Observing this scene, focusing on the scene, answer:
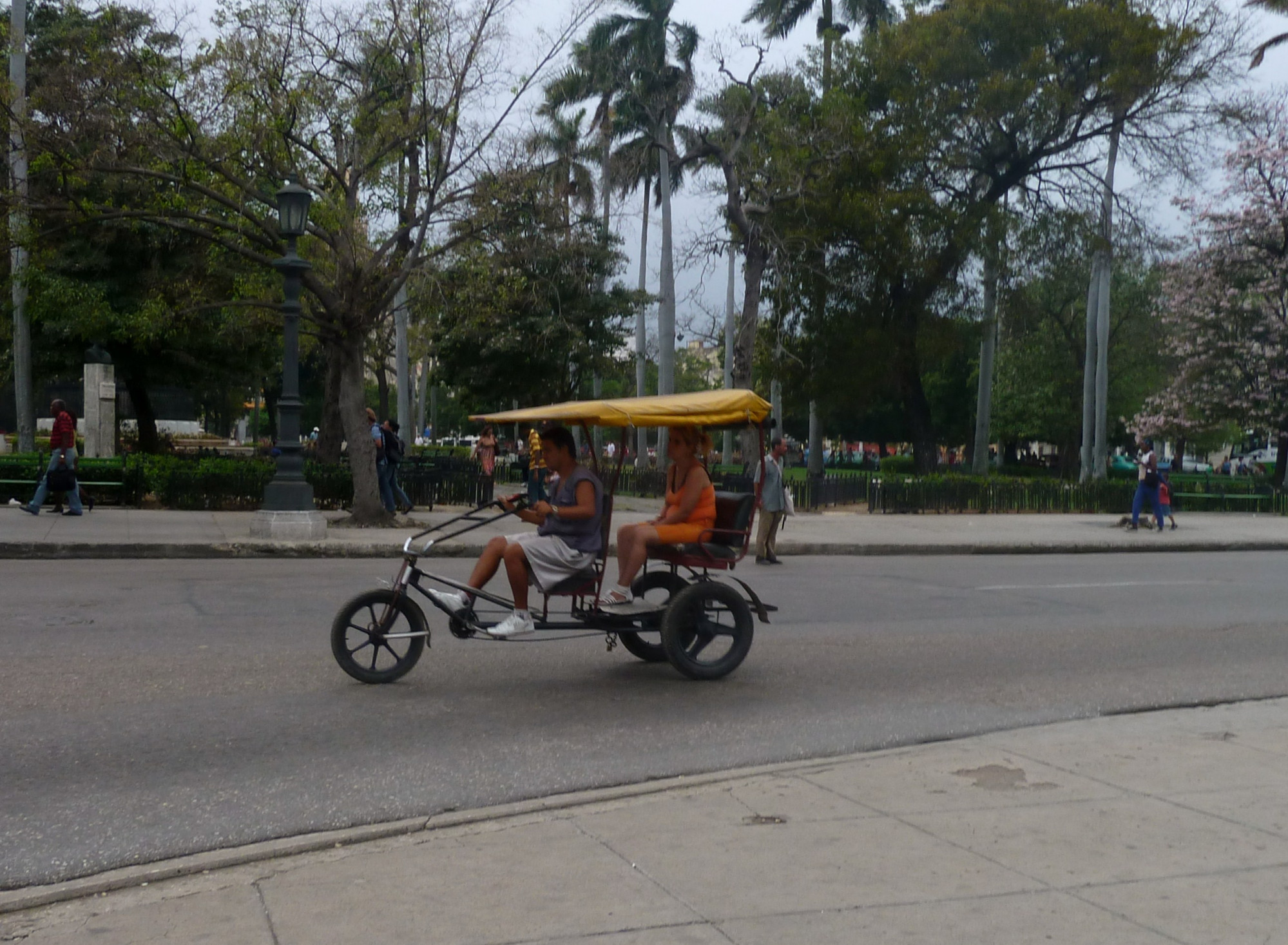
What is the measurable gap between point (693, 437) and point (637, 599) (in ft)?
3.77

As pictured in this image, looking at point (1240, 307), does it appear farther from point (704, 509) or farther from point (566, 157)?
point (704, 509)

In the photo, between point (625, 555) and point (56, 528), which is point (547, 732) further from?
point (56, 528)

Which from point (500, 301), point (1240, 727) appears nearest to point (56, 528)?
point (500, 301)

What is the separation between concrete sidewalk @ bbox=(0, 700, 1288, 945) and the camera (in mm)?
4297

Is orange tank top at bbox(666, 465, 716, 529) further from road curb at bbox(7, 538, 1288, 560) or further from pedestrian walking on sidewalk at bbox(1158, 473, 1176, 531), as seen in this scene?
pedestrian walking on sidewalk at bbox(1158, 473, 1176, 531)

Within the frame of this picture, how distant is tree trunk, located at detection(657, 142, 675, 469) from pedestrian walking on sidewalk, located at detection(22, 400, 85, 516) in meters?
18.1

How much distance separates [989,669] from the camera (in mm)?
9617

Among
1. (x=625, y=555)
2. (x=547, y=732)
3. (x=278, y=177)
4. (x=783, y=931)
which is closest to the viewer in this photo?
(x=783, y=931)

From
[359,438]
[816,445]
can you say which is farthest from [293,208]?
[816,445]

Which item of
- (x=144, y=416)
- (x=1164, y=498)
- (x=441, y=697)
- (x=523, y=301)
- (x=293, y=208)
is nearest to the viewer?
(x=441, y=697)

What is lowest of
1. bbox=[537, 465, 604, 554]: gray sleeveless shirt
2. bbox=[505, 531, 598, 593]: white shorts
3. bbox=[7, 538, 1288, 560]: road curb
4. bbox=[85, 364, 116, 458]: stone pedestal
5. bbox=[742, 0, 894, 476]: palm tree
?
bbox=[7, 538, 1288, 560]: road curb

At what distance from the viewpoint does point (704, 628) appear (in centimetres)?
885

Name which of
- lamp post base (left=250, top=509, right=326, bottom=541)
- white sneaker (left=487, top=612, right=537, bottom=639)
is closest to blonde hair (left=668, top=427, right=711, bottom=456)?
white sneaker (left=487, top=612, right=537, bottom=639)

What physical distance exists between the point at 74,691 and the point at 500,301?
45.0 ft
